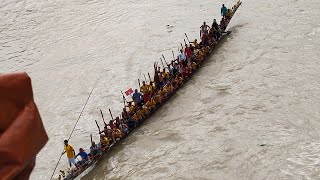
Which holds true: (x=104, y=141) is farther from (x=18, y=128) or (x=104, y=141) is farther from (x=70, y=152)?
(x=18, y=128)

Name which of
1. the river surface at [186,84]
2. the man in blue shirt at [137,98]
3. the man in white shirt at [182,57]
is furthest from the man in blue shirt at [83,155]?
the man in white shirt at [182,57]

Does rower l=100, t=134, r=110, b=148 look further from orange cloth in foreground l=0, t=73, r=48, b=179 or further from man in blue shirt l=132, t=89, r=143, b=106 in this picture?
orange cloth in foreground l=0, t=73, r=48, b=179

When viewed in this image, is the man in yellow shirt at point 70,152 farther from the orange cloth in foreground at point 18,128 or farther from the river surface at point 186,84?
the orange cloth in foreground at point 18,128

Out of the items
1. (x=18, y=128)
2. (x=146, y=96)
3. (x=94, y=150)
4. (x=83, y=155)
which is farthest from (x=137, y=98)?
(x=18, y=128)

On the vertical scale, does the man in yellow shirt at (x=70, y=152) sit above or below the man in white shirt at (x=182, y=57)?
below

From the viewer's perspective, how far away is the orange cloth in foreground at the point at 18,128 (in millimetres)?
1718

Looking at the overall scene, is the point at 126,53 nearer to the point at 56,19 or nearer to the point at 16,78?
the point at 56,19

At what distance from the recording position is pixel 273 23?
1672cm

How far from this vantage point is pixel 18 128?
176cm

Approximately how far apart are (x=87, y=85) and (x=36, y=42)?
5917 millimetres

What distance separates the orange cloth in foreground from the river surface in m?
7.38

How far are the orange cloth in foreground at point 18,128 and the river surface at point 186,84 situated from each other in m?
7.38

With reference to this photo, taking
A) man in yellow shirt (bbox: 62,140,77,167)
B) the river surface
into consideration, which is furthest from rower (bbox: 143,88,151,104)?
man in yellow shirt (bbox: 62,140,77,167)

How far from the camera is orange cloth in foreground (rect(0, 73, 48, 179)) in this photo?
1.72 metres
